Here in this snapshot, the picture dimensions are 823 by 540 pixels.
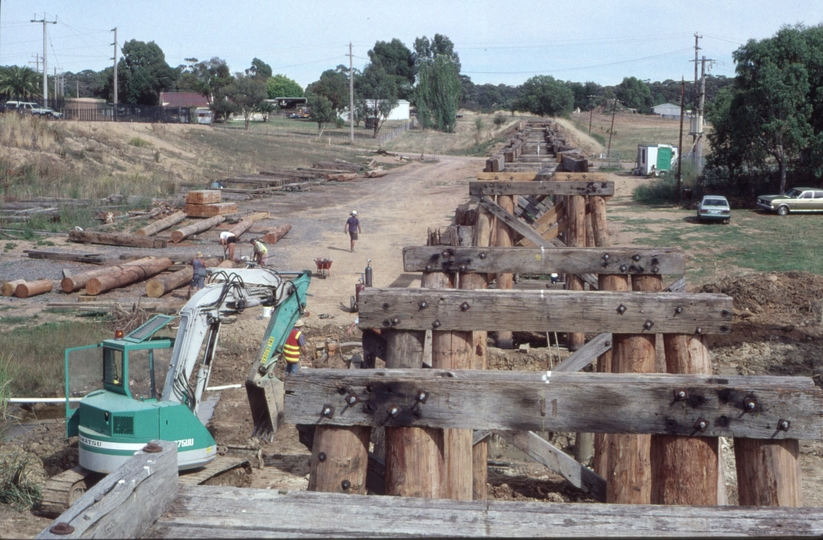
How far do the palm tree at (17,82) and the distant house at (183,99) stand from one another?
1702 cm

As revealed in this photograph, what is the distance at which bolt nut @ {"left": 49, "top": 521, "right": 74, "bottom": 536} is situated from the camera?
220 centimetres

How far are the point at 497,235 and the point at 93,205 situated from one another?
24.9 m

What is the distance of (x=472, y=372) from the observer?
3.56 m

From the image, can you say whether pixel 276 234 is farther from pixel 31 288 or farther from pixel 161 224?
pixel 31 288

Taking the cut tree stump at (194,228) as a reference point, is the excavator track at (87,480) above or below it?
below

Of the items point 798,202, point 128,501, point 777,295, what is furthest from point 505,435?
point 798,202

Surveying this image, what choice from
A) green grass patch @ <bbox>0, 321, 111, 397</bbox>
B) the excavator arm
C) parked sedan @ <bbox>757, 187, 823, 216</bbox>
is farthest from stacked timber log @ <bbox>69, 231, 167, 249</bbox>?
parked sedan @ <bbox>757, 187, 823, 216</bbox>

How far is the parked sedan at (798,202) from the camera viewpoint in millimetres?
34000

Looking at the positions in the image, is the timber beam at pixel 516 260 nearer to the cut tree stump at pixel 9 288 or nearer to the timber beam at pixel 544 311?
the timber beam at pixel 544 311

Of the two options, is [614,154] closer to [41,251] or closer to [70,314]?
[41,251]

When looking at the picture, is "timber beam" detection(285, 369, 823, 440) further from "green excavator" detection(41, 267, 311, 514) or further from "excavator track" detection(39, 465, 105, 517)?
"excavator track" detection(39, 465, 105, 517)

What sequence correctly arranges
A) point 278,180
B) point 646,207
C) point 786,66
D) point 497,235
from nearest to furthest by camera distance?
point 497,235, point 786,66, point 646,207, point 278,180

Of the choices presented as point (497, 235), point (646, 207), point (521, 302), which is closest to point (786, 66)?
point (646, 207)

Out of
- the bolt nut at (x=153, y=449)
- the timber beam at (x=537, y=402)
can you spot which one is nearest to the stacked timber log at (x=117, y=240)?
the timber beam at (x=537, y=402)
